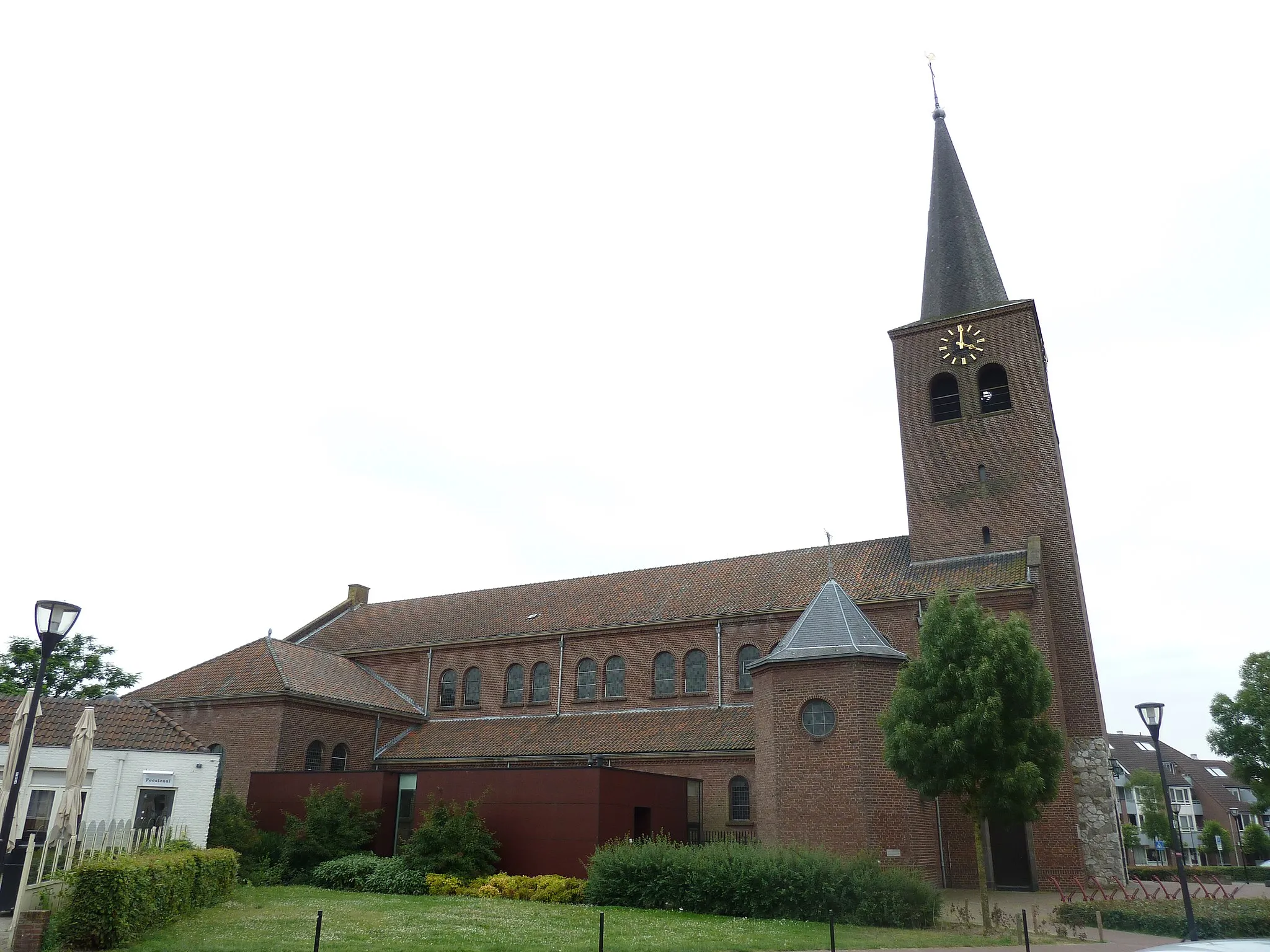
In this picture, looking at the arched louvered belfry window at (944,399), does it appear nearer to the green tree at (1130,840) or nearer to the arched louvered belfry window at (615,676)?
the arched louvered belfry window at (615,676)

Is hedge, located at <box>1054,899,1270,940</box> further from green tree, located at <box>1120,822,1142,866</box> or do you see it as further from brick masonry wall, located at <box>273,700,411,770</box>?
green tree, located at <box>1120,822,1142,866</box>

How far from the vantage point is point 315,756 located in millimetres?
32125

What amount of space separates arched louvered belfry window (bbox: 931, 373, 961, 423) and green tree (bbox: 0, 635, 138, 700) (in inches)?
1563

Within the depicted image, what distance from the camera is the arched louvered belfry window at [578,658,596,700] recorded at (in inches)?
1347

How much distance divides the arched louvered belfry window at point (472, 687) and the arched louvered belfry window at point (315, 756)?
5.94 m

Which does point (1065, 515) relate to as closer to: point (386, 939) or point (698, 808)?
point (698, 808)

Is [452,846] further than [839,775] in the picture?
Yes

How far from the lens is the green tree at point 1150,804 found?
57.3 m

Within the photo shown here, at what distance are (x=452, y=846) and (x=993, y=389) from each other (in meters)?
23.3

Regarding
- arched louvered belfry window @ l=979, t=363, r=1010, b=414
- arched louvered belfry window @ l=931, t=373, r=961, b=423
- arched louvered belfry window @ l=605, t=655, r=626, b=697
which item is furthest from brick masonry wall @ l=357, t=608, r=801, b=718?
arched louvered belfry window @ l=979, t=363, r=1010, b=414

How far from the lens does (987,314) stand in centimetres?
3212

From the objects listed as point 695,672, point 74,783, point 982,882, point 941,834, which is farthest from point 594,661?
point 74,783

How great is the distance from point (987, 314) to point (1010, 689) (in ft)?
58.7

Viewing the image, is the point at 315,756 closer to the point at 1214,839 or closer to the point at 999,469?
the point at 999,469
